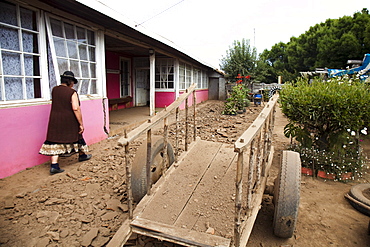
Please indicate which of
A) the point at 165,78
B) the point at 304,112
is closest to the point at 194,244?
the point at 304,112

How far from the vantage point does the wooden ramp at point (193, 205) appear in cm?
204

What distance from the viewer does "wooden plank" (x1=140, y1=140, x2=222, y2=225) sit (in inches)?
92.0

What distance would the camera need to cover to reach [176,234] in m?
2.00

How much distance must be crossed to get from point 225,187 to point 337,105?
2.75m

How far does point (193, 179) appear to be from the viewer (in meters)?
2.94

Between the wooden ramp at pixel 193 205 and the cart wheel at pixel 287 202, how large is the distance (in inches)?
18.6

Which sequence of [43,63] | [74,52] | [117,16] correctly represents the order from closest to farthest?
[43,63]
[74,52]
[117,16]

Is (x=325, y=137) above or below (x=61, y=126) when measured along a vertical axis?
below

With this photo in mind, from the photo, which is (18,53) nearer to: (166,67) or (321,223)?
(321,223)

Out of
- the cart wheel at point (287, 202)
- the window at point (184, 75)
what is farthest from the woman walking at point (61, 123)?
the window at point (184, 75)

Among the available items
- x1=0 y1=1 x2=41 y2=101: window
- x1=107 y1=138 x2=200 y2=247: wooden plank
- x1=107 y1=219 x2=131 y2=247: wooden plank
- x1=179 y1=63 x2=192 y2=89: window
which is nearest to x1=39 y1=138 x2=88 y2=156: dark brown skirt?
x1=0 y1=1 x2=41 y2=101: window

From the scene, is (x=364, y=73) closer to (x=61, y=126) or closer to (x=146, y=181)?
(x=146, y=181)

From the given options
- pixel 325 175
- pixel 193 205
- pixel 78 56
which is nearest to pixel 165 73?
pixel 78 56

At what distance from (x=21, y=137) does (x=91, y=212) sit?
74.2 inches
